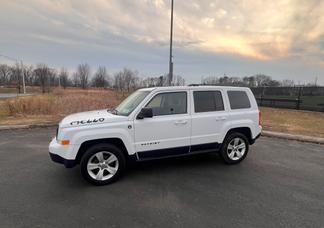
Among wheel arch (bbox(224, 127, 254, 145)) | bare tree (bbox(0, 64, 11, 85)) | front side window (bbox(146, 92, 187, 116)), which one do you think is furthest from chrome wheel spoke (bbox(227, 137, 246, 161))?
bare tree (bbox(0, 64, 11, 85))

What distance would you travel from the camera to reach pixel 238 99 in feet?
17.0

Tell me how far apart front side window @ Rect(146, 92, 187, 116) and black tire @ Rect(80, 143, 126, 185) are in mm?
1046

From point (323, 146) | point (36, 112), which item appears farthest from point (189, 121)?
point (36, 112)

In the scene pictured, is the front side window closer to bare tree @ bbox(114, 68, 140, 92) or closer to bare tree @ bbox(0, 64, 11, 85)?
bare tree @ bbox(114, 68, 140, 92)

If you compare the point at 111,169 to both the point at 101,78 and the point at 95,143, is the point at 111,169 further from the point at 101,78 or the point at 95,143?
the point at 101,78

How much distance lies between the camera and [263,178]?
14.0ft

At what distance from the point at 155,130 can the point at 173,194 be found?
1249mm

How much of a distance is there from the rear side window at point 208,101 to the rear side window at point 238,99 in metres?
0.30

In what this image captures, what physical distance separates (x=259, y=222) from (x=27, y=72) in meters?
99.4

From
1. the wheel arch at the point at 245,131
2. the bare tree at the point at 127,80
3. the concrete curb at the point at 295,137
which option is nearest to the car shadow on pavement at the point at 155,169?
the wheel arch at the point at 245,131

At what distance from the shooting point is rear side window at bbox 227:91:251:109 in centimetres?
505

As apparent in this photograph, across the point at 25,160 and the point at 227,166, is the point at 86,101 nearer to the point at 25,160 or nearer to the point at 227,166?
the point at 25,160

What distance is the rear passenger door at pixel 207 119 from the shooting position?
4602mm

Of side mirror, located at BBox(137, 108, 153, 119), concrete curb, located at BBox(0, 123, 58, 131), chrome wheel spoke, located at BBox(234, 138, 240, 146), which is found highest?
side mirror, located at BBox(137, 108, 153, 119)
